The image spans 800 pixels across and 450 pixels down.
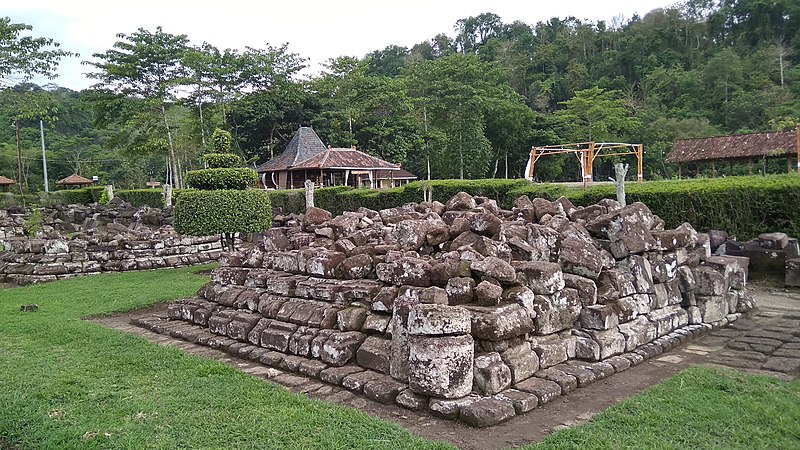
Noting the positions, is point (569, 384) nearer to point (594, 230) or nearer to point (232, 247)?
point (594, 230)

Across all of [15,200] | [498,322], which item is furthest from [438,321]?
[15,200]

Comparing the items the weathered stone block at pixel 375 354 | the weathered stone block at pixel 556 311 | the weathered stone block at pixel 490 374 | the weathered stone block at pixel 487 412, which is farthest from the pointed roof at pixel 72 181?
the weathered stone block at pixel 487 412

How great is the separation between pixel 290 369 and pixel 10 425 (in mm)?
2155

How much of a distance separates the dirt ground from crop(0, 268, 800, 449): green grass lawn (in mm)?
199

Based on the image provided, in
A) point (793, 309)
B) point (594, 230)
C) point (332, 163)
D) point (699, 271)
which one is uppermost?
point (332, 163)

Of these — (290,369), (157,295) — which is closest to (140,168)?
(157,295)

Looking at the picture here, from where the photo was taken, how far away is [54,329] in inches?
279

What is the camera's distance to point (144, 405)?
4266 mm

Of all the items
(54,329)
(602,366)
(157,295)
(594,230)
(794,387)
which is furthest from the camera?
(157,295)

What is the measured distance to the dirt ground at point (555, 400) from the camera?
3.76 metres

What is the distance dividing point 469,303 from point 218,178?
9293 mm

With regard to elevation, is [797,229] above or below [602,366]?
above

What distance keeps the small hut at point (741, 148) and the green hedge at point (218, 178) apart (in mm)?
23847

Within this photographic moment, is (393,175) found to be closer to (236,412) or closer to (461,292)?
(461,292)
